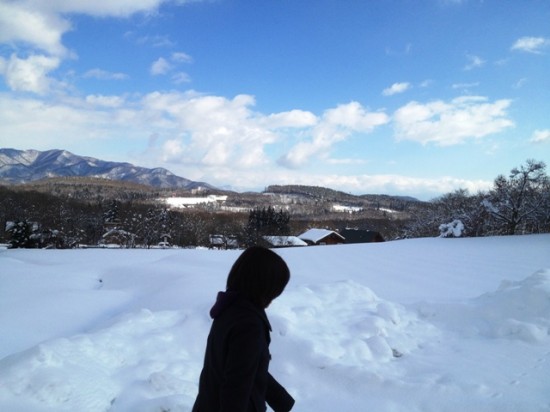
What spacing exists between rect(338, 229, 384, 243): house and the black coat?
166ft

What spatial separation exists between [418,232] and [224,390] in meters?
38.5

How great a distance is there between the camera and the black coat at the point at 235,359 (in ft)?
4.48

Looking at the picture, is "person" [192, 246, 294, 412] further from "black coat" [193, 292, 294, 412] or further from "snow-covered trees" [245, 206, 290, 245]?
"snow-covered trees" [245, 206, 290, 245]

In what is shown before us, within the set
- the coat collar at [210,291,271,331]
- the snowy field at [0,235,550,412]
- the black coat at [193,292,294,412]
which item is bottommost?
the snowy field at [0,235,550,412]

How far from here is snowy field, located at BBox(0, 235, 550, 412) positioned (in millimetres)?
3057

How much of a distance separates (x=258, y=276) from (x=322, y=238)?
152 feet

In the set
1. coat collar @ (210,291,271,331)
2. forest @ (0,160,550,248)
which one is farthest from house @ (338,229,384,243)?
coat collar @ (210,291,271,331)

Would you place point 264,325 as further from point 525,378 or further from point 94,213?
point 94,213

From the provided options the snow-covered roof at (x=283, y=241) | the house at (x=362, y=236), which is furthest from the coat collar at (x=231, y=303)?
the house at (x=362, y=236)

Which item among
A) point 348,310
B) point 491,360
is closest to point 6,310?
point 348,310

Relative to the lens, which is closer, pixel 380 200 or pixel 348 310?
pixel 348 310

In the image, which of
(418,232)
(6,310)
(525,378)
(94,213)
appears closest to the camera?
(525,378)

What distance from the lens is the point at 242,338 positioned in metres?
1.39

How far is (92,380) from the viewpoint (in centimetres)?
329
